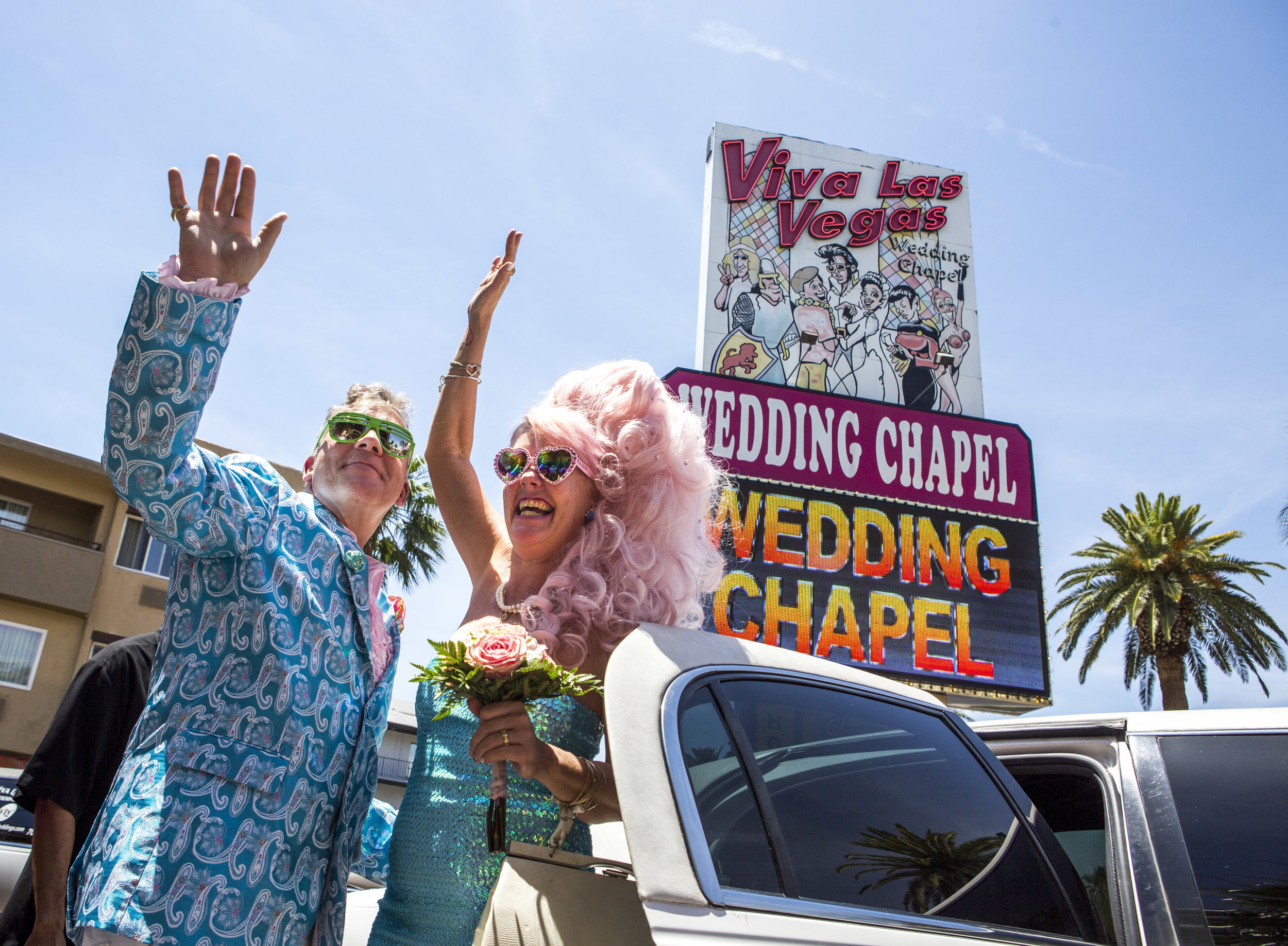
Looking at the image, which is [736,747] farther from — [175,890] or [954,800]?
[175,890]

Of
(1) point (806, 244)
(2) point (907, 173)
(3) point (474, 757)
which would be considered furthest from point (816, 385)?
(3) point (474, 757)

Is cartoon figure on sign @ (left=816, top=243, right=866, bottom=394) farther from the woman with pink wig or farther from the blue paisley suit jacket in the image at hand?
the blue paisley suit jacket

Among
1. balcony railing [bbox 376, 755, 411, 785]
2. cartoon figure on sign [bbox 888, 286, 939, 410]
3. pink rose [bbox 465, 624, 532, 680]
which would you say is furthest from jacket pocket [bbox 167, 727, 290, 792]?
balcony railing [bbox 376, 755, 411, 785]

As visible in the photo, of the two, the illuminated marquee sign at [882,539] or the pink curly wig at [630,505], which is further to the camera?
the illuminated marquee sign at [882,539]

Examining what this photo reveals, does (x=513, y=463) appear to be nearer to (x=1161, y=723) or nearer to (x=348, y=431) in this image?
(x=348, y=431)

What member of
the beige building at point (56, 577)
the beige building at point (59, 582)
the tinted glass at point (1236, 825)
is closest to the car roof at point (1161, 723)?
the tinted glass at point (1236, 825)

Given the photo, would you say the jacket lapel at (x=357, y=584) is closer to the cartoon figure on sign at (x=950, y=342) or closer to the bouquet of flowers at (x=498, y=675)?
the bouquet of flowers at (x=498, y=675)

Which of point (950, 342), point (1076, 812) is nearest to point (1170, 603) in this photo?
point (950, 342)

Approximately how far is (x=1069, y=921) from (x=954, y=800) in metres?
0.27

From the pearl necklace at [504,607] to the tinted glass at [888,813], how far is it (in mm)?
827

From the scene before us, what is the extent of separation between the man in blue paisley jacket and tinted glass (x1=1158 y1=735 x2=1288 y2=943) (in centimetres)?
158

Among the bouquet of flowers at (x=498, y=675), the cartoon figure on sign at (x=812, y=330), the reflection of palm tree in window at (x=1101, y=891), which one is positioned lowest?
the reflection of palm tree in window at (x=1101, y=891)

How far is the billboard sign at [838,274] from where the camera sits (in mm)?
12742

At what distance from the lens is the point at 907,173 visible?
14438mm
